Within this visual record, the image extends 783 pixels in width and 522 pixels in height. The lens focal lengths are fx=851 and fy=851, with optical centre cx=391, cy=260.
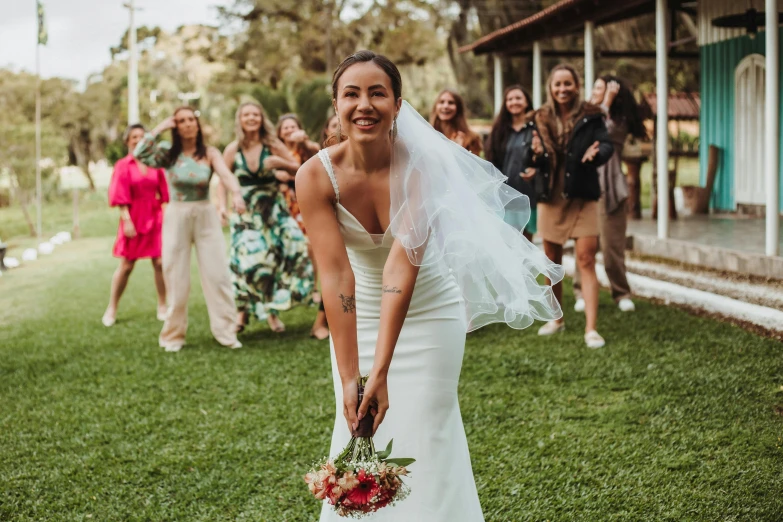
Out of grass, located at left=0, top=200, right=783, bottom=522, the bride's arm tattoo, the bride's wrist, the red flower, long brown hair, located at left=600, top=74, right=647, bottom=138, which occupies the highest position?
long brown hair, located at left=600, top=74, right=647, bottom=138

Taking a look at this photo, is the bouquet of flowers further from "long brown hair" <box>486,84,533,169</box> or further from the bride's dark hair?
"long brown hair" <box>486,84,533,169</box>

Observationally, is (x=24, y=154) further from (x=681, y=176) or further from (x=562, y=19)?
(x=681, y=176)

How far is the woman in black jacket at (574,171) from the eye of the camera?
6.91 metres

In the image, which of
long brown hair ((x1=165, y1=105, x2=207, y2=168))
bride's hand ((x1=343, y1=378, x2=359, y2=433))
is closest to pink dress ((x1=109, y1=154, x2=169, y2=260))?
long brown hair ((x1=165, y1=105, x2=207, y2=168))

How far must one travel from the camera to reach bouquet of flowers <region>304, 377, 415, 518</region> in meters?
2.69

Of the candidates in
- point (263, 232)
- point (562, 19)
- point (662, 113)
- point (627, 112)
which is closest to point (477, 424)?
point (263, 232)

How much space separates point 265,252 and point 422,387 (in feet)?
17.3

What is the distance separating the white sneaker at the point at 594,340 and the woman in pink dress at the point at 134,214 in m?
4.96

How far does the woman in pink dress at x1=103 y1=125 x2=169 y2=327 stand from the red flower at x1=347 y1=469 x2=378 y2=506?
284 inches

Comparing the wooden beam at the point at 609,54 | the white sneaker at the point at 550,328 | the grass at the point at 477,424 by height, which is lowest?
the grass at the point at 477,424

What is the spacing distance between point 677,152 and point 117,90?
46.3m

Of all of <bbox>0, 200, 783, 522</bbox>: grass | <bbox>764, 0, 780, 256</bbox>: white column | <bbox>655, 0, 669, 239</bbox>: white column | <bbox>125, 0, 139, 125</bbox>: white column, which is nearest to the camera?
<bbox>0, 200, 783, 522</bbox>: grass

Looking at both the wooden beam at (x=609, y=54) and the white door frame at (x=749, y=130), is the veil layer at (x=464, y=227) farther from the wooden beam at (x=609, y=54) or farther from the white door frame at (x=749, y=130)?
the wooden beam at (x=609, y=54)

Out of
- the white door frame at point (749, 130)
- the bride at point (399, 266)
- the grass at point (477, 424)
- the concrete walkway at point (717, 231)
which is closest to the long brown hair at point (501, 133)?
the grass at point (477, 424)
